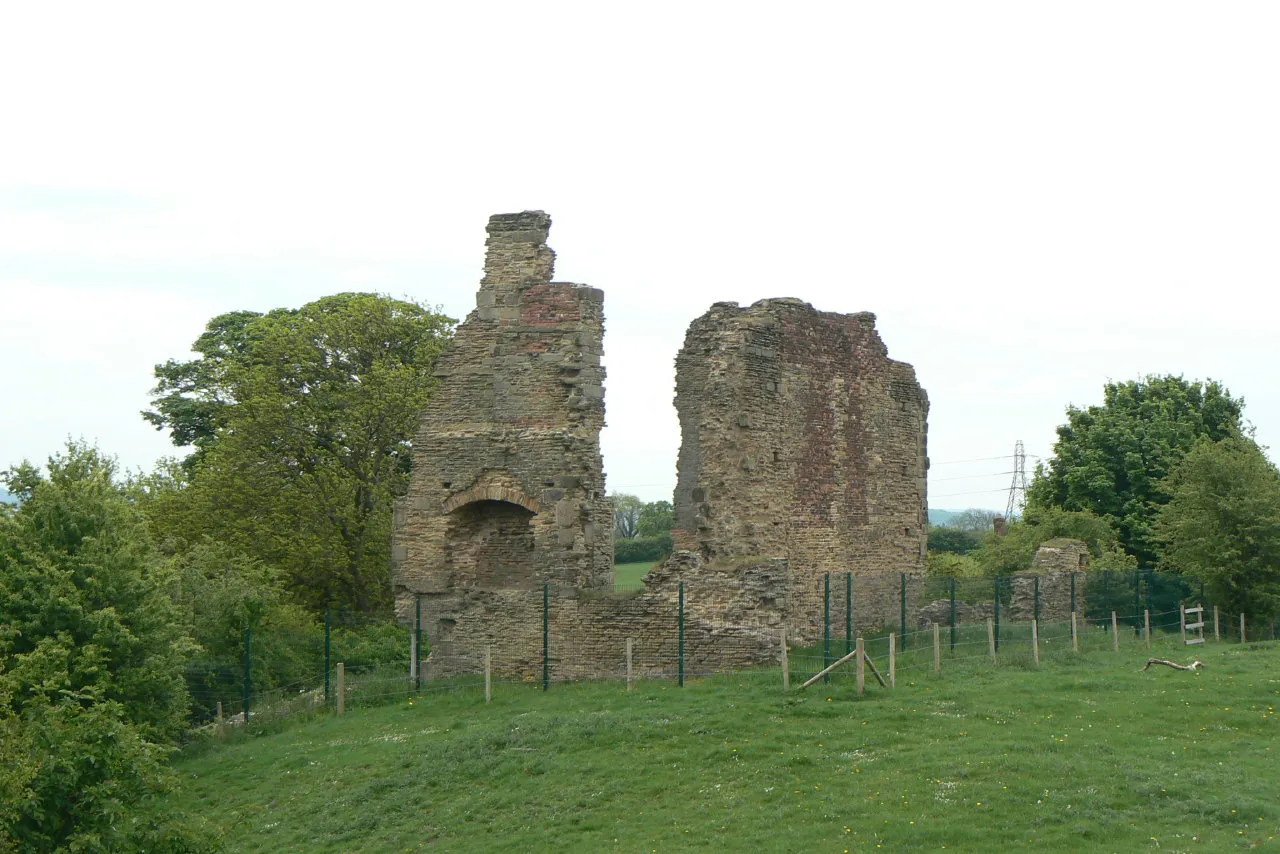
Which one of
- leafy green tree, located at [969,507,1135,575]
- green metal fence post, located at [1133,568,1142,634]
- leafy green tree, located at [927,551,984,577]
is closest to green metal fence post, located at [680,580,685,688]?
green metal fence post, located at [1133,568,1142,634]

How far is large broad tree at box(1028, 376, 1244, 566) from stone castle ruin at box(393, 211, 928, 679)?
1959cm

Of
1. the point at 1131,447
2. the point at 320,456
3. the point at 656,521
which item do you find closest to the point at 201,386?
the point at 320,456

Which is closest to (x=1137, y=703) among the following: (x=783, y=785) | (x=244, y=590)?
(x=783, y=785)

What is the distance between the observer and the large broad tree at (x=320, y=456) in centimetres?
3703

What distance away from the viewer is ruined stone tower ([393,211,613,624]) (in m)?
25.3

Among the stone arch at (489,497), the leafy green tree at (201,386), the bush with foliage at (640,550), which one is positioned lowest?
the bush with foliage at (640,550)

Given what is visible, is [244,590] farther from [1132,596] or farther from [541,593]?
[1132,596]

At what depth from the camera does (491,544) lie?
26359mm

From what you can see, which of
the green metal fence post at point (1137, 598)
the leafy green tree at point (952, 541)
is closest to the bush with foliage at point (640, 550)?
the leafy green tree at point (952, 541)

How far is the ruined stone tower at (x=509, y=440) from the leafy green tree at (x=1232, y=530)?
52.4 ft

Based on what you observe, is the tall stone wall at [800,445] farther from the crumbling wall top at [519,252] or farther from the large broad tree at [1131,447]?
the large broad tree at [1131,447]

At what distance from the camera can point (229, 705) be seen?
24.5m

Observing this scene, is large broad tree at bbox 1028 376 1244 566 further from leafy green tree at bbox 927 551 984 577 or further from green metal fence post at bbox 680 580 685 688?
green metal fence post at bbox 680 580 685 688

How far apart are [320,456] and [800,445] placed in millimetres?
15775
